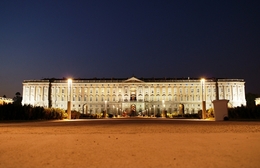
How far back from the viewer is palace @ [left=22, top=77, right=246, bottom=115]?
132 meters

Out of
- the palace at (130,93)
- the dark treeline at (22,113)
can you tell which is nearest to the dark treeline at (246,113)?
the dark treeline at (22,113)

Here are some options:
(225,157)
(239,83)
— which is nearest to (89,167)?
(225,157)

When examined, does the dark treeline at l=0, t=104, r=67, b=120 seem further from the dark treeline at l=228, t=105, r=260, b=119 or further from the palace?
the palace

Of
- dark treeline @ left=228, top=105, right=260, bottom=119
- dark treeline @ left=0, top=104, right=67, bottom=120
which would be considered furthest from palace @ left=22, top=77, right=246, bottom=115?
dark treeline @ left=228, top=105, right=260, bottom=119

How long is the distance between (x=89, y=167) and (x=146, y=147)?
8.55 feet

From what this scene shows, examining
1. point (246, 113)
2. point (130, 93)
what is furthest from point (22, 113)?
point (130, 93)

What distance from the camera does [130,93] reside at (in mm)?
134500

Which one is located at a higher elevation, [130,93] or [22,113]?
[130,93]

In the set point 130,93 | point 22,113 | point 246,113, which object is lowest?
point 246,113

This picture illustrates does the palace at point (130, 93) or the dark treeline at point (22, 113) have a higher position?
the palace at point (130, 93)

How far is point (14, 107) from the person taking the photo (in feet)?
101

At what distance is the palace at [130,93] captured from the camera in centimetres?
13188

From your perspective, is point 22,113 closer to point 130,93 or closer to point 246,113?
point 246,113

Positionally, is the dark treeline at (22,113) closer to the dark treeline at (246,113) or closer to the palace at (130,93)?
the dark treeline at (246,113)
